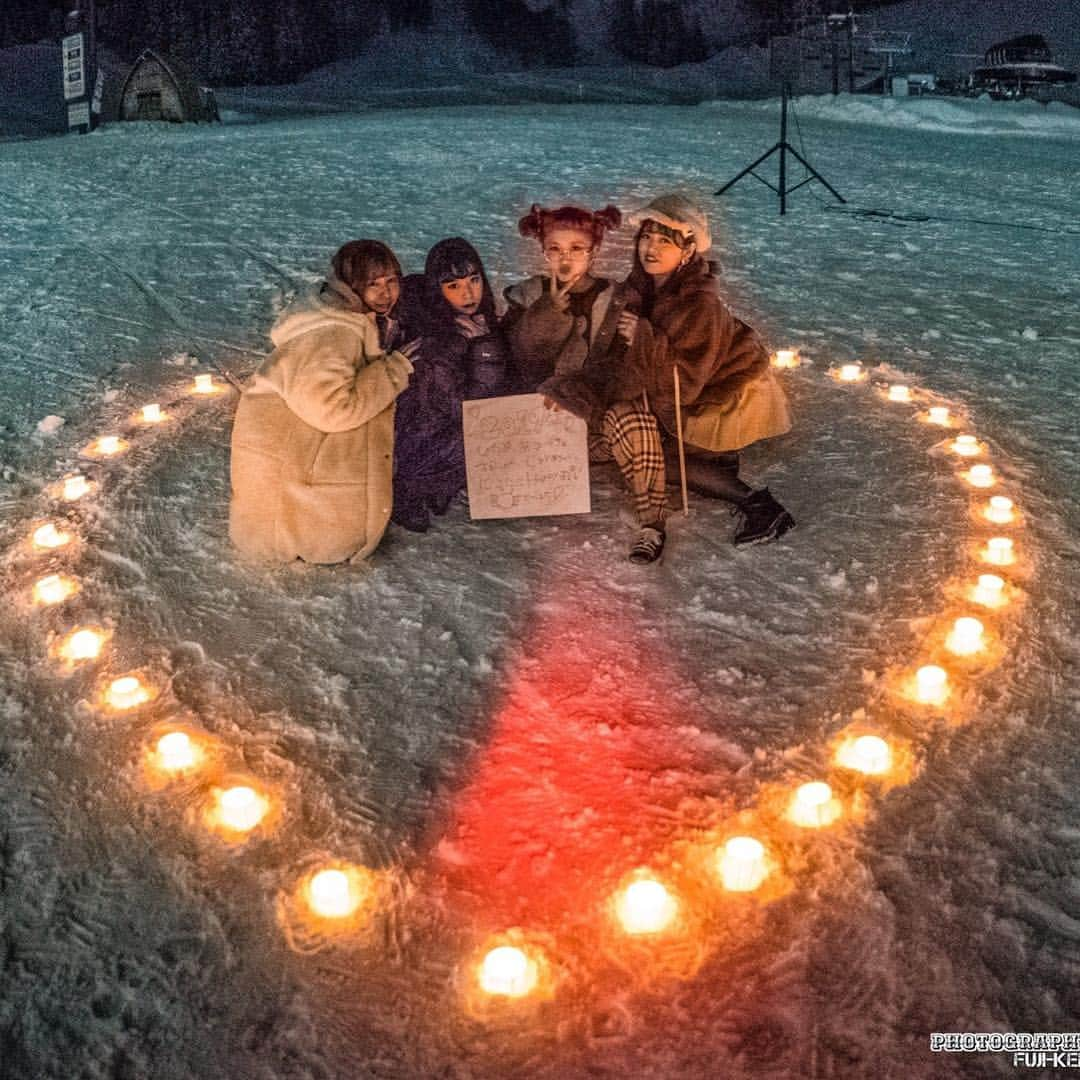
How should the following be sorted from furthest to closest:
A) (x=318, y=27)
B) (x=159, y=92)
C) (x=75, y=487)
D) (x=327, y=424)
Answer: (x=318, y=27) → (x=159, y=92) → (x=75, y=487) → (x=327, y=424)

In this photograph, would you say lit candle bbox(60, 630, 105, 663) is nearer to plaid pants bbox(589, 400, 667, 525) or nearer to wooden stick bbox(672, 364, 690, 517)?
plaid pants bbox(589, 400, 667, 525)

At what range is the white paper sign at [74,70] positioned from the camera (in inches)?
698

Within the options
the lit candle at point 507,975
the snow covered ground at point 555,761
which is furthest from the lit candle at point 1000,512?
the lit candle at point 507,975

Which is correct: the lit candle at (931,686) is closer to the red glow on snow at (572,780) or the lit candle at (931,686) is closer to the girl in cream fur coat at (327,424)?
the red glow on snow at (572,780)

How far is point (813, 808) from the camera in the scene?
254 centimetres

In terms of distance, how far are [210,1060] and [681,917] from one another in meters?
0.96

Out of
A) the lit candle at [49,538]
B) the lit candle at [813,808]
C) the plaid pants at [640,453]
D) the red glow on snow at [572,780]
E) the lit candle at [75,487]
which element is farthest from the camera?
the lit candle at [75,487]

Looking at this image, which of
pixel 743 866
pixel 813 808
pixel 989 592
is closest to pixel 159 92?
pixel 989 592

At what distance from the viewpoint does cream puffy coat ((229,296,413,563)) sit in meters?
3.45

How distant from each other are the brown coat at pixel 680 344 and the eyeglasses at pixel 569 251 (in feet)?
1.00

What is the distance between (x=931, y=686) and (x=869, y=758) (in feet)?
1.33

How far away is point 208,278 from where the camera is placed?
7875 millimetres

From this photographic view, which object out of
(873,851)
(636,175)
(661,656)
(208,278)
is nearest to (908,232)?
(636,175)

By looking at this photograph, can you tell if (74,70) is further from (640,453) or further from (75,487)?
(640,453)
